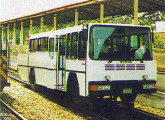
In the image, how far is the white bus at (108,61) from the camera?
8.73 m

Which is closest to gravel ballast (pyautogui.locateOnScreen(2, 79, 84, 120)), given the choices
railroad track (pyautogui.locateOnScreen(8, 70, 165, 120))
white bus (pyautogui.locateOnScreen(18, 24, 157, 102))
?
railroad track (pyautogui.locateOnScreen(8, 70, 165, 120))

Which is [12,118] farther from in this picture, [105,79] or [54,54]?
[54,54]

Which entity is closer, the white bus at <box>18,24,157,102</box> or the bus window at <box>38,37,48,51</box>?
the white bus at <box>18,24,157,102</box>

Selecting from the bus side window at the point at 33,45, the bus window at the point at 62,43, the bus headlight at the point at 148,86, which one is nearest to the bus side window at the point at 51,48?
the bus window at the point at 62,43

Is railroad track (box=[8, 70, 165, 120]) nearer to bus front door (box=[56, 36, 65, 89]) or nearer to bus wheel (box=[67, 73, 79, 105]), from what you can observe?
bus wheel (box=[67, 73, 79, 105])

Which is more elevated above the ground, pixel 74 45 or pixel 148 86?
pixel 74 45

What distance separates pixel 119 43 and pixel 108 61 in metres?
0.76

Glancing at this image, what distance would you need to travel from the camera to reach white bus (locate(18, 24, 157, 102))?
344 inches

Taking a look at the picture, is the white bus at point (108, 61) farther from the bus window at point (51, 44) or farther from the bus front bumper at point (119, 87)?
the bus window at point (51, 44)

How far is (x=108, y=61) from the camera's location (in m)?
8.90

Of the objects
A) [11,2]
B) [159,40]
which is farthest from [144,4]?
[11,2]

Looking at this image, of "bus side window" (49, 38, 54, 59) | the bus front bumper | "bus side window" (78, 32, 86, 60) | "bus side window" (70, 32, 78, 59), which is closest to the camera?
the bus front bumper

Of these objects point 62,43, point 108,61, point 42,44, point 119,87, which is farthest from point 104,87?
point 42,44

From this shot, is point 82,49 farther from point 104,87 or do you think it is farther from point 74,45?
point 104,87
